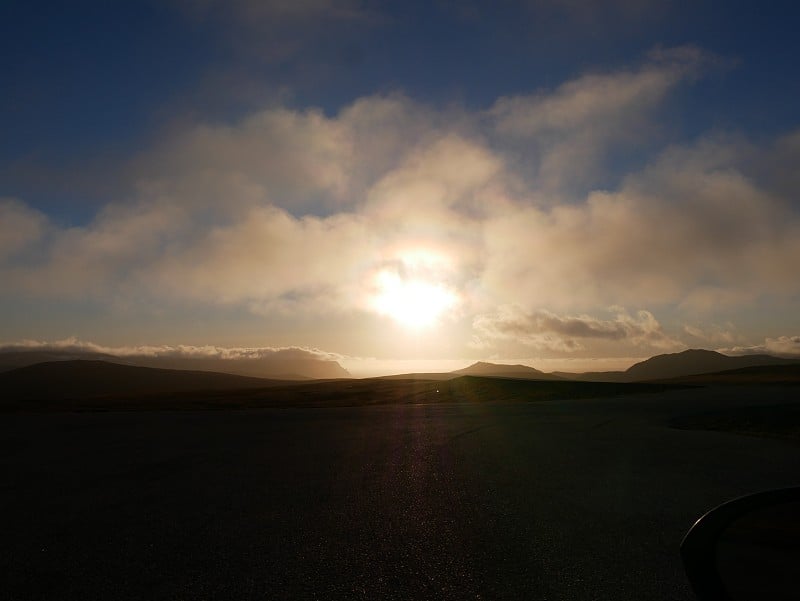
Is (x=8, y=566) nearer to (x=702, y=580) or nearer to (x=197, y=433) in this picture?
(x=702, y=580)

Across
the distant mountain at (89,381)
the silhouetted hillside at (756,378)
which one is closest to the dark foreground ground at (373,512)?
the silhouetted hillside at (756,378)

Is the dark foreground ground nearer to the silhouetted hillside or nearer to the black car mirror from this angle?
the black car mirror

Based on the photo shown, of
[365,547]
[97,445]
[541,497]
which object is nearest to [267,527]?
[365,547]

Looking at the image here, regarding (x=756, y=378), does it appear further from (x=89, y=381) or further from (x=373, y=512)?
(x=89, y=381)

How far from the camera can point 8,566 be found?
257 inches

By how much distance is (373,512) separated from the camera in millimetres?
8609

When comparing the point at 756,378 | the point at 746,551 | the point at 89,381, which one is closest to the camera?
the point at 746,551

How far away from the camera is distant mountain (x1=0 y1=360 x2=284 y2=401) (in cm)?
15338

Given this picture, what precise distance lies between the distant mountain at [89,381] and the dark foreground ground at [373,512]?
140375 millimetres

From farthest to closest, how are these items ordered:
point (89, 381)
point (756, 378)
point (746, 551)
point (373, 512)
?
point (89, 381)
point (756, 378)
point (373, 512)
point (746, 551)

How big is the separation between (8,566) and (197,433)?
47.4 feet

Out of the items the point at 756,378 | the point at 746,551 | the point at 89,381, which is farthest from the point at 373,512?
the point at 89,381

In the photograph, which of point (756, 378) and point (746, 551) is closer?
point (746, 551)

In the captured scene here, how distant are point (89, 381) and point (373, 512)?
19383cm
